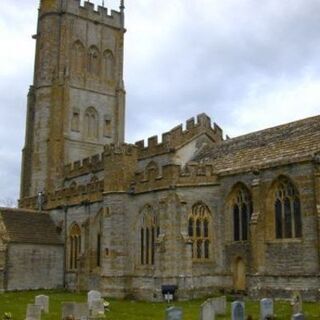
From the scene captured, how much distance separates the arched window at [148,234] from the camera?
32.0 m

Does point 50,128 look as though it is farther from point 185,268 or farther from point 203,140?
point 185,268

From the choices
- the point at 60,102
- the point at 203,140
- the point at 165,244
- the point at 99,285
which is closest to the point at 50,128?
the point at 60,102

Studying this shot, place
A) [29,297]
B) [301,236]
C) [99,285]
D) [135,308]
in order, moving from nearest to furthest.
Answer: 1. [135,308]
2. [301,236]
3. [29,297]
4. [99,285]

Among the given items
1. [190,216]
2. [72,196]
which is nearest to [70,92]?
[72,196]

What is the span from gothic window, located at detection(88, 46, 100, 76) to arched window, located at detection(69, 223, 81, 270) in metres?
17.8

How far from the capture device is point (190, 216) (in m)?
30.6

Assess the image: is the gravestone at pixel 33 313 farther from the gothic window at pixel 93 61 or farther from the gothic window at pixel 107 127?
the gothic window at pixel 93 61

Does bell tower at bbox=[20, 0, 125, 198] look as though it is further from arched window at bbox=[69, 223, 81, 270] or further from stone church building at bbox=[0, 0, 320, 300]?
arched window at bbox=[69, 223, 81, 270]

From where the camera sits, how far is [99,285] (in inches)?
1377

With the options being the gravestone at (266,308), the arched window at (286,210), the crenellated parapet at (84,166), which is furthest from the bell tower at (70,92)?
the gravestone at (266,308)

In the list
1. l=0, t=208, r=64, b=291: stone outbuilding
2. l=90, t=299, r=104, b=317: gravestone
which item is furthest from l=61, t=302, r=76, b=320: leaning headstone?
l=0, t=208, r=64, b=291: stone outbuilding

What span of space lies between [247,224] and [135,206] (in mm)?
6637

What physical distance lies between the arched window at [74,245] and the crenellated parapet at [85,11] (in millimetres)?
21434

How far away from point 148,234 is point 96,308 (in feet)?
39.3
